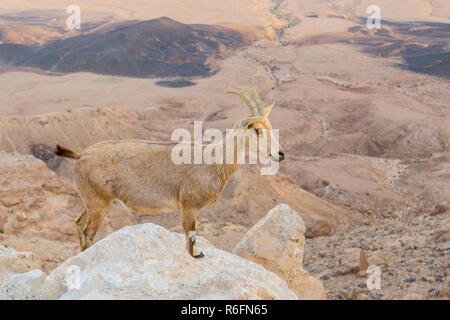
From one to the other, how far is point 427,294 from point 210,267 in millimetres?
3820

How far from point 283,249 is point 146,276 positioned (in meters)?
3.93

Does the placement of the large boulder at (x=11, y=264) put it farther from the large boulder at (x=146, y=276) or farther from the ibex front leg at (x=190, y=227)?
the ibex front leg at (x=190, y=227)

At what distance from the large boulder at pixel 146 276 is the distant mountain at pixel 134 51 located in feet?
121

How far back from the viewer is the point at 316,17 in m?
61.6

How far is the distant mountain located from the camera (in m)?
41.0

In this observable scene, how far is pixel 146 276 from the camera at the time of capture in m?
4.13

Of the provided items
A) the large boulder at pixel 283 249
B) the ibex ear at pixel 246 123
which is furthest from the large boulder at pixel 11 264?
the ibex ear at pixel 246 123

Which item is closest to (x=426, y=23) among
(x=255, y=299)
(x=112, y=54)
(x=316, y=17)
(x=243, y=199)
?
(x=316, y=17)

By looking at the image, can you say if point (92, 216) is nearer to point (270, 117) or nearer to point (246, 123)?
point (246, 123)

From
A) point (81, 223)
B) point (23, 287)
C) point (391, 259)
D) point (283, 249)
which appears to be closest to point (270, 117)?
point (391, 259)

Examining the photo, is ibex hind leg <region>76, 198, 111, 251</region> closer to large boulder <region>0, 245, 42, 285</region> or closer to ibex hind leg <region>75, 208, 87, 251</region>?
ibex hind leg <region>75, 208, 87, 251</region>

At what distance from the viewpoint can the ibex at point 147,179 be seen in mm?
6223

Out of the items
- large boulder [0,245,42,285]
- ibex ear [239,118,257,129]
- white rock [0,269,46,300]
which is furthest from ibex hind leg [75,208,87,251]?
ibex ear [239,118,257,129]
